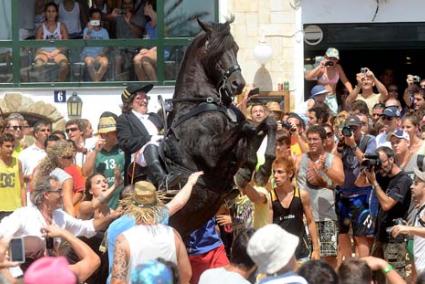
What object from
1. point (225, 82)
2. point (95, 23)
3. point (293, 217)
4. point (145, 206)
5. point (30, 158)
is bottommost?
point (293, 217)

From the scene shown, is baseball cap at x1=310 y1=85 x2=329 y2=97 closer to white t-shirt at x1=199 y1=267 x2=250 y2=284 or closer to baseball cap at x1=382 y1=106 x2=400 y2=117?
baseball cap at x1=382 y1=106 x2=400 y2=117

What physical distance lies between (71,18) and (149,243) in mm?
11690

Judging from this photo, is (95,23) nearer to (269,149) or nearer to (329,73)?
(329,73)

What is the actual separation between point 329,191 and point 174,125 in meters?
2.25

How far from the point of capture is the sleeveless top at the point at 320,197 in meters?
13.1

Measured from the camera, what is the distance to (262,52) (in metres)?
18.5

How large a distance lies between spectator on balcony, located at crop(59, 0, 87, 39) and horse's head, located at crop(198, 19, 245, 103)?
7678mm

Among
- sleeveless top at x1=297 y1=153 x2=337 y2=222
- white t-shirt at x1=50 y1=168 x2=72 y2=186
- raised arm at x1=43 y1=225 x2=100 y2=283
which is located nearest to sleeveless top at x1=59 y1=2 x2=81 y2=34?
white t-shirt at x1=50 y1=168 x2=72 y2=186

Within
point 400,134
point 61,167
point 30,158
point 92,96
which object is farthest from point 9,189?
point 92,96

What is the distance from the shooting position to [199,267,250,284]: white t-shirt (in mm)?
7488

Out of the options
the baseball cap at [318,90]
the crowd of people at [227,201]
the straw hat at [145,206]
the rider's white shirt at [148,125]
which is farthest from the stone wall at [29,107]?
the straw hat at [145,206]

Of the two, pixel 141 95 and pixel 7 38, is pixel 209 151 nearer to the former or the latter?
pixel 141 95

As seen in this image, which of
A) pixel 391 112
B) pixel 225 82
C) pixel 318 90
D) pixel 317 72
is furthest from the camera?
pixel 317 72

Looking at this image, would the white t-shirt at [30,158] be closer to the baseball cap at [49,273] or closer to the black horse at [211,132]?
the black horse at [211,132]
